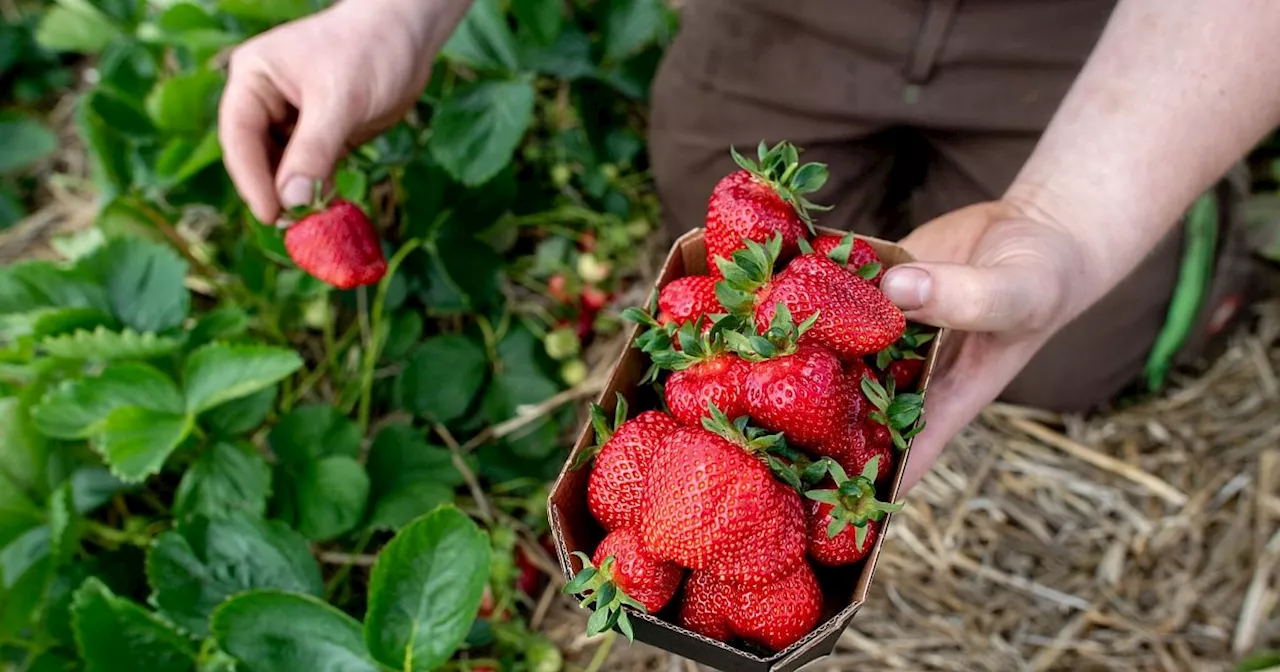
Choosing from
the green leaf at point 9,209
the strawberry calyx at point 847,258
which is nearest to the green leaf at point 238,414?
the strawberry calyx at point 847,258

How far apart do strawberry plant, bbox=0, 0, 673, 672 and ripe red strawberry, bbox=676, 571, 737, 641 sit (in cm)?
26

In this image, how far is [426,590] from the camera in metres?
0.96

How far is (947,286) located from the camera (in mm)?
782

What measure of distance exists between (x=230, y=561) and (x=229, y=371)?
213 mm

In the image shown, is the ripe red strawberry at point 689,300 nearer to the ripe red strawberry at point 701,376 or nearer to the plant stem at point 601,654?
the ripe red strawberry at point 701,376

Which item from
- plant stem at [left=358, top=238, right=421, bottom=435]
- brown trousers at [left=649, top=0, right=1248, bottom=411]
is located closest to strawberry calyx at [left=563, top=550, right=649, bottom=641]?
plant stem at [left=358, top=238, right=421, bottom=435]

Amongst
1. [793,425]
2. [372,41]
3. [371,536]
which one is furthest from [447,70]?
[793,425]

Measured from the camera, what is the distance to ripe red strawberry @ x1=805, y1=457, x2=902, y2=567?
69cm

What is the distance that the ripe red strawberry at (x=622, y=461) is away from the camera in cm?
73

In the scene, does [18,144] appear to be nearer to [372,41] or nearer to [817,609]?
[372,41]

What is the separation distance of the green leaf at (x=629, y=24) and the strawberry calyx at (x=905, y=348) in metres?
0.82

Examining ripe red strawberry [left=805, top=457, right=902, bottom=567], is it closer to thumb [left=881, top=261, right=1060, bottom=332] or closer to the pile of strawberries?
the pile of strawberries

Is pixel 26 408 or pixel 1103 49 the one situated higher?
pixel 1103 49

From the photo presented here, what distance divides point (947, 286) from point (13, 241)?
5.68ft
